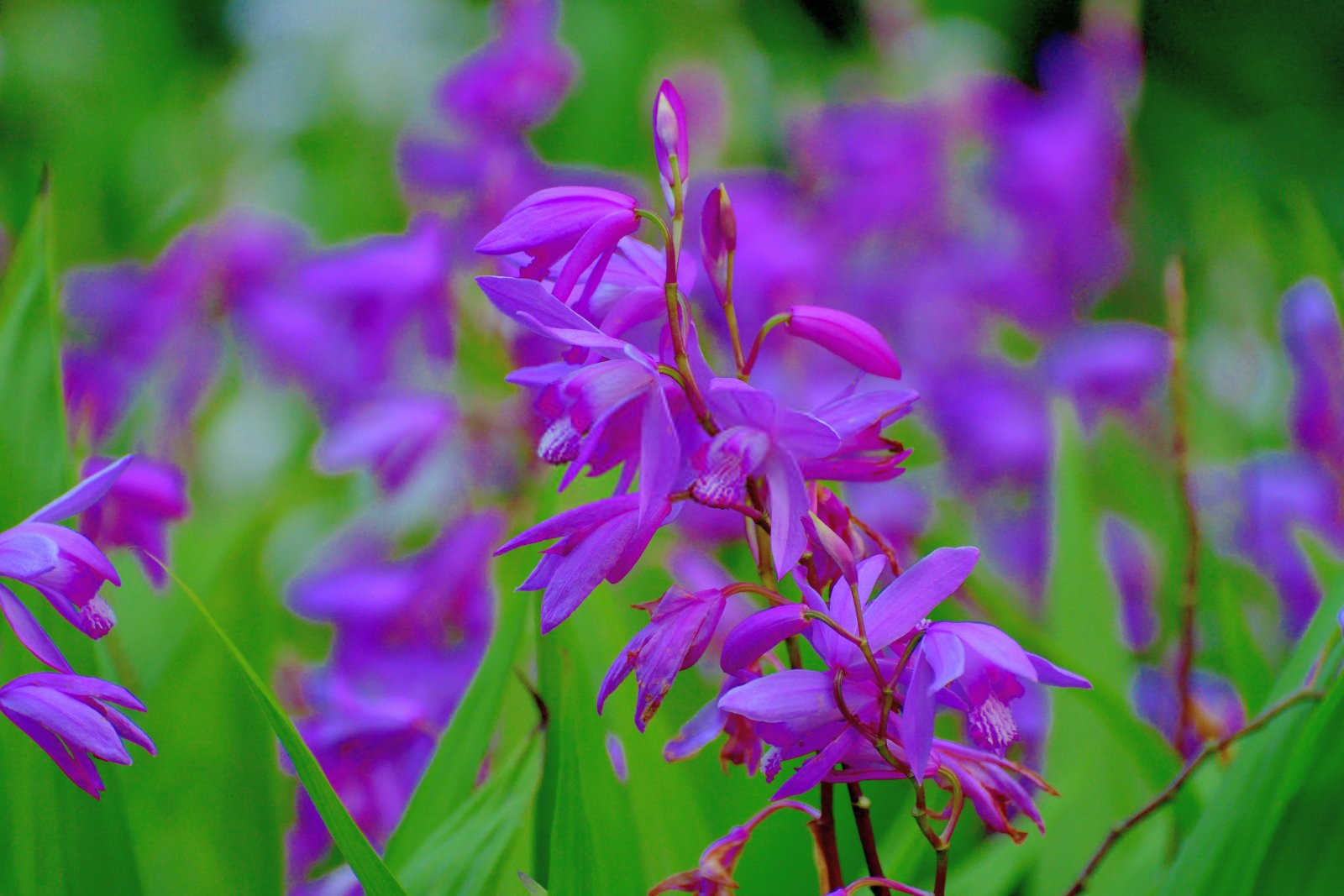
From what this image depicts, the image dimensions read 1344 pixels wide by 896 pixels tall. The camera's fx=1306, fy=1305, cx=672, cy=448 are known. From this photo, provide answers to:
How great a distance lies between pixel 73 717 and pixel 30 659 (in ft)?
0.67

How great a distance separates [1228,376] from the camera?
6.38ft

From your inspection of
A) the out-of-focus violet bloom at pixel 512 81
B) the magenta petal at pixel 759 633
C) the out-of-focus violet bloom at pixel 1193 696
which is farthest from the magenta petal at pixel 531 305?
the out-of-focus violet bloom at pixel 512 81

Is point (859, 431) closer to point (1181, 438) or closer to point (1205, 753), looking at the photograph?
point (1205, 753)

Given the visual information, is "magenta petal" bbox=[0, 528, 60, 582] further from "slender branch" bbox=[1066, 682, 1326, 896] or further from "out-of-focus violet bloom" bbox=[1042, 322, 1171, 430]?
"out-of-focus violet bloom" bbox=[1042, 322, 1171, 430]

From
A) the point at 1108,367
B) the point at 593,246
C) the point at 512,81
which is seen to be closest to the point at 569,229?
the point at 593,246

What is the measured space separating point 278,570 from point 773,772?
1.30 meters

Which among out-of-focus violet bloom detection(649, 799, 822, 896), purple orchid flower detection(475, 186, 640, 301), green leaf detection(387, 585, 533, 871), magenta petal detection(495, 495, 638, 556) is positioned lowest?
green leaf detection(387, 585, 533, 871)

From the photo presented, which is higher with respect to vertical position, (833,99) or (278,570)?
(833,99)

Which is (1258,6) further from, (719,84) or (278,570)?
(278,570)

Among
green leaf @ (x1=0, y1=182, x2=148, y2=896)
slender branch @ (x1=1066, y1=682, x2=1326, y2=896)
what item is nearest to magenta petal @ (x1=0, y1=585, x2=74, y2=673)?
green leaf @ (x1=0, y1=182, x2=148, y2=896)

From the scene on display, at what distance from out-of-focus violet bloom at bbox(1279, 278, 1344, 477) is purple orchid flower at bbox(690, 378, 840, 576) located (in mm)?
811

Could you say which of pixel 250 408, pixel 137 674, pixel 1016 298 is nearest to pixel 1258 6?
pixel 1016 298

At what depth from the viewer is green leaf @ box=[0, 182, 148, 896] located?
0.55 metres

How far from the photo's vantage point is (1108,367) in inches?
55.4
